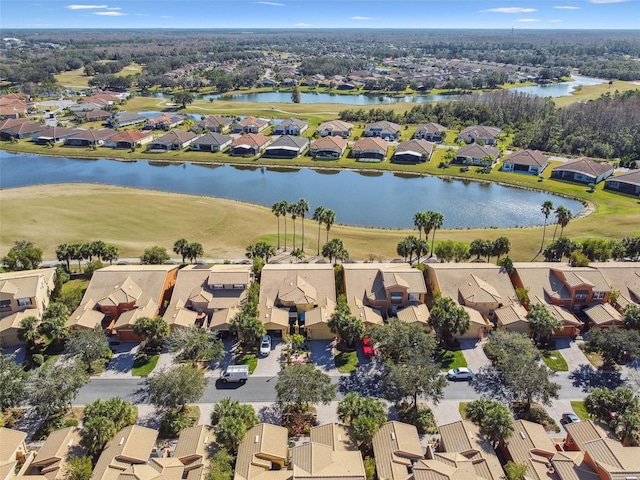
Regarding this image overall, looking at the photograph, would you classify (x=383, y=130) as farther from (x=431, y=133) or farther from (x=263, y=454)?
(x=263, y=454)

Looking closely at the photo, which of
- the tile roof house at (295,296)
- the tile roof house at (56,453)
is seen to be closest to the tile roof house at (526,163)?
the tile roof house at (295,296)

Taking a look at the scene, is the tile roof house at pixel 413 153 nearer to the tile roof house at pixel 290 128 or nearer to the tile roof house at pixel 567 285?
the tile roof house at pixel 290 128

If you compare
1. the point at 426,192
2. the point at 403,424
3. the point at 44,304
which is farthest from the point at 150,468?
the point at 426,192

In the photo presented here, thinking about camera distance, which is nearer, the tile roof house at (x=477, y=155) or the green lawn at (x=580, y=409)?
the green lawn at (x=580, y=409)

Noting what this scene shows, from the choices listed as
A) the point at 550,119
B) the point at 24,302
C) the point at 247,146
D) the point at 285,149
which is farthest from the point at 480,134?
the point at 24,302

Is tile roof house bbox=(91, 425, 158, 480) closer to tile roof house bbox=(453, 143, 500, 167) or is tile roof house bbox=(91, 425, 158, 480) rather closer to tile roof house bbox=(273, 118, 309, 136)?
tile roof house bbox=(453, 143, 500, 167)

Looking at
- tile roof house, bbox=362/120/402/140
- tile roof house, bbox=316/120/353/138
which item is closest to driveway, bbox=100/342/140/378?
tile roof house, bbox=316/120/353/138

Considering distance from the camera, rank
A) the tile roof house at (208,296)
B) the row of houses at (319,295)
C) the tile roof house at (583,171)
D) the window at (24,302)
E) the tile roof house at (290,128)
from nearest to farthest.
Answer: the row of houses at (319,295) < the tile roof house at (208,296) < the window at (24,302) < the tile roof house at (583,171) < the tile roof house at (290,128)
